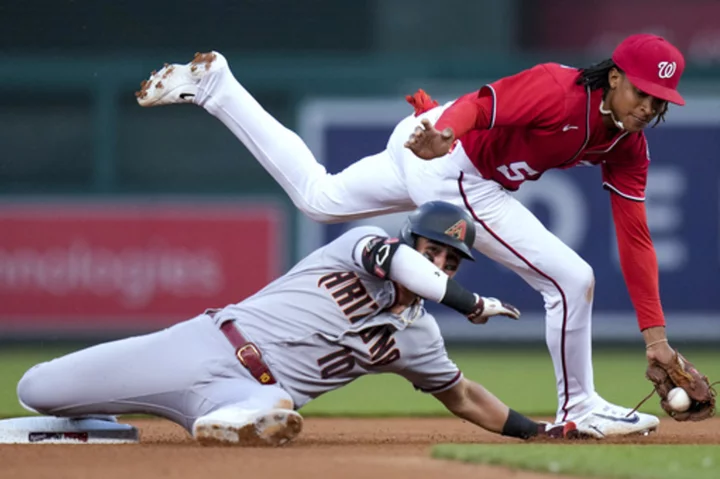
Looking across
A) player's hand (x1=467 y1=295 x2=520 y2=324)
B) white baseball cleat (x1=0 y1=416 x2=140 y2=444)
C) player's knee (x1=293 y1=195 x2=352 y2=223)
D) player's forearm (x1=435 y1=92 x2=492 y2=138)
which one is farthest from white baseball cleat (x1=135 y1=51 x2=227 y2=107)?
player's hand (x1=467 y1=295 x2=520 y2=324)

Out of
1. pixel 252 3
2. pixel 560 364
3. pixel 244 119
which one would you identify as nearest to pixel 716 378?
pixel 560 364

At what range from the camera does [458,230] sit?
424 cm

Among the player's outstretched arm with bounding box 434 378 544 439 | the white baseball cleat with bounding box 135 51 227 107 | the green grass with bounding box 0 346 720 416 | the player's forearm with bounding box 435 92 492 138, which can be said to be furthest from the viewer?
the green grass with bounding box 0 346 720 416

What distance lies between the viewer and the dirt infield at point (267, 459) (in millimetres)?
3648

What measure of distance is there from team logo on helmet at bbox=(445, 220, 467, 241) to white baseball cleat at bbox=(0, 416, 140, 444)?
1.29m

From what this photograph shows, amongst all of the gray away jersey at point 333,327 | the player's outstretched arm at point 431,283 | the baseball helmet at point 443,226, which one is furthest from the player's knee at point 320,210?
the player's outstretched arm at point 431,283

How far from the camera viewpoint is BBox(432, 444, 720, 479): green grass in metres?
3.63

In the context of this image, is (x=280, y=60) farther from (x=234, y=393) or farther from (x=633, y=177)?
(x=234, y=393)

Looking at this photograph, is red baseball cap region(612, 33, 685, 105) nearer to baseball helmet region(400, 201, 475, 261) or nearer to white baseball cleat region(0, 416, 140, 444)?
baseball helmet region(400, 201, 475, 261)

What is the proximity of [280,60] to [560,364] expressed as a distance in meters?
5.53

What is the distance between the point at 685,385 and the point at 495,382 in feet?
9.48

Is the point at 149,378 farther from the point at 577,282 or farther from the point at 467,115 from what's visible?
the point at 577,282

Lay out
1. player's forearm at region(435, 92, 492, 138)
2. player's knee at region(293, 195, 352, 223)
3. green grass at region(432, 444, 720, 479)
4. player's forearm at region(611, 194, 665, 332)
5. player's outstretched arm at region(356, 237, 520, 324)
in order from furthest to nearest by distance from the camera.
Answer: player's knee at region(293, 195, 352, 223) < player's forearm at region(611, 194, 665, 332) < player's forearm at region(435, 92, 492, 138) < player's outstretched arm at region(356, 237, 520, 324) < green grass at region(432, 444, 720, 479)

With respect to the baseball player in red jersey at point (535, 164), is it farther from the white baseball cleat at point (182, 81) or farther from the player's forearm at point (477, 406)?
the player's forearm at point (477, 406)
